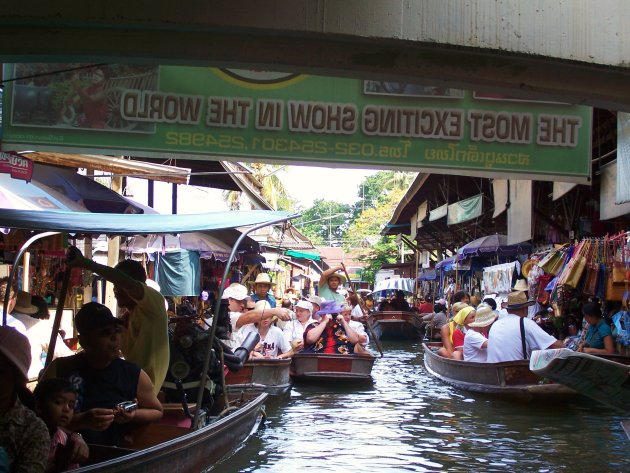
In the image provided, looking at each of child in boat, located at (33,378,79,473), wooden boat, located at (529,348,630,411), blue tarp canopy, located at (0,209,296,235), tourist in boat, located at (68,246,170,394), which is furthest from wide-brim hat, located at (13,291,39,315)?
wooden boat, located at (529,348,630,411)

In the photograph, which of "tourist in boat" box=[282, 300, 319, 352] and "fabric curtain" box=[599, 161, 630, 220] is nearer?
"fabric curtain" box=[599, 161, 630, 220]

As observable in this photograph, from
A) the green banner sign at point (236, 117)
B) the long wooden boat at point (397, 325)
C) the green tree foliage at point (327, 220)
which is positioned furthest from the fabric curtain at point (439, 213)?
the green tree foliage at point (327, 220)

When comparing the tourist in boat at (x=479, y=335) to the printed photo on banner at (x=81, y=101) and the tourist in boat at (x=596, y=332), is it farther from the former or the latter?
the printed photo on banner at (x=81, y=101)

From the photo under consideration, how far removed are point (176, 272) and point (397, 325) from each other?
45.1 feet

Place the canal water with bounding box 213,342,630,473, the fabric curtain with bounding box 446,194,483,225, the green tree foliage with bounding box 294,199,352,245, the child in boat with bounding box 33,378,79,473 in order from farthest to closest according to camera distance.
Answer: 1. the green tree foliage with bounding box 294,199,352,245
2. the fabric curtain with bounding box 446,194,483,225
3. the canal water with bounding box 213,342,630,473
4. the child in boat with bounding box 33,378,79,473

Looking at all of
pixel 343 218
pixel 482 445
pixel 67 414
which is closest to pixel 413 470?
pixel 482 445

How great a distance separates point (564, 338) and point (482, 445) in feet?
16.3

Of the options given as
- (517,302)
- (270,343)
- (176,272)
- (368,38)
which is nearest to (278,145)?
(368,38)

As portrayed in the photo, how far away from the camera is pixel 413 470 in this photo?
8.25 metres

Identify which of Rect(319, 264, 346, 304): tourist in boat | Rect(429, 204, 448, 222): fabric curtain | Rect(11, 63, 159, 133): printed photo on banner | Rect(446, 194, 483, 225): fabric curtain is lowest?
Rect(319, 264, 346, 304): tourist in boat

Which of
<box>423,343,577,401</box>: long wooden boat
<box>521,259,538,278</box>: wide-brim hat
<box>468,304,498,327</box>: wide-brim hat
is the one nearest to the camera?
<box>423,343,577,401</box>: long wooden boat

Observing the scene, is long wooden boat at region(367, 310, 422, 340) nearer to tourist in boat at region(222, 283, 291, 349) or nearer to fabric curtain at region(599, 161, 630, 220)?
fabric curtain at region(599, 161, 630, 220)

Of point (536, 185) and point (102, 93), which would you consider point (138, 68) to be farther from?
point (536, 185)

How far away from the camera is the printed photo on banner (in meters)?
8.09
